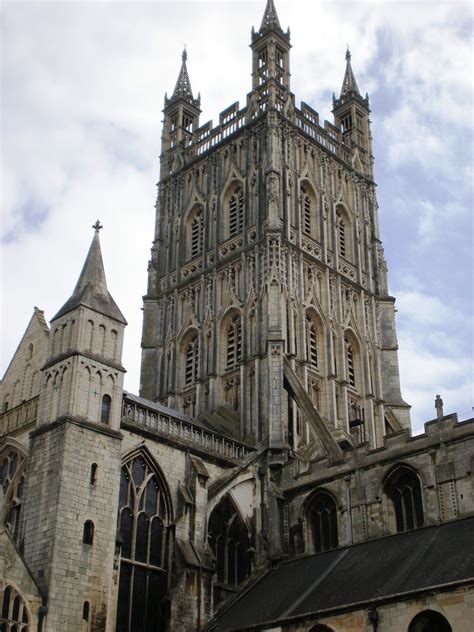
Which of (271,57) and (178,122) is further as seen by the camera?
(178,122)

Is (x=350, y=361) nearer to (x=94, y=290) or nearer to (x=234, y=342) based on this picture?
(x=234, y=342)

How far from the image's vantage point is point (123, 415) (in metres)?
32.9

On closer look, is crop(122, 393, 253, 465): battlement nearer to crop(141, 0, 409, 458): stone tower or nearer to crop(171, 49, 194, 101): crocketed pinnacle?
crop(141, 0, 409, 458): stone tower

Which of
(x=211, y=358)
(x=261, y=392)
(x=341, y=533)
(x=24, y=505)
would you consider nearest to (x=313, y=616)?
(x=341, y=533)

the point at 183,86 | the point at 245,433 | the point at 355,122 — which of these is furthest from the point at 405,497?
the point at 183,86

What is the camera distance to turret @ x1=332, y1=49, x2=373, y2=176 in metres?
54.1

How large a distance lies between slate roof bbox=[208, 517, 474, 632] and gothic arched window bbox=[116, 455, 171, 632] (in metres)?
2.31

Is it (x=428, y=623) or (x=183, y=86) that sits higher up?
(x=183, y=86)

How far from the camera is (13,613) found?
26250 mm

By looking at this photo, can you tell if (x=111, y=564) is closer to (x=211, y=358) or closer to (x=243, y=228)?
(x=211, y=358)

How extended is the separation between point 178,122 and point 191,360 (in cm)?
1661

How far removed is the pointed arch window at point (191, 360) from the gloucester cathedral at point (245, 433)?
0.13 meters

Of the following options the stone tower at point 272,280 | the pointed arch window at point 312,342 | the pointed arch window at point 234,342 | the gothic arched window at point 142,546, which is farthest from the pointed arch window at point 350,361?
the gothic arched window at point 142,546

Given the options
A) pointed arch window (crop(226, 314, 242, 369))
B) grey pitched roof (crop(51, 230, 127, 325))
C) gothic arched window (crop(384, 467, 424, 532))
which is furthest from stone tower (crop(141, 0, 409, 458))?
grey pitched roof (crop(51, 230, 127, 325))
